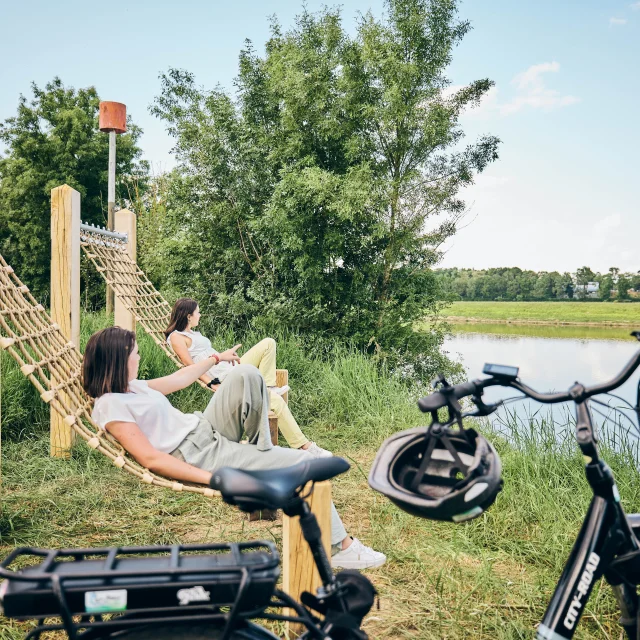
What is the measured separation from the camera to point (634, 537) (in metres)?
1.17

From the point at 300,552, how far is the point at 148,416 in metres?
0.82

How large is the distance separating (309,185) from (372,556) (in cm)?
515

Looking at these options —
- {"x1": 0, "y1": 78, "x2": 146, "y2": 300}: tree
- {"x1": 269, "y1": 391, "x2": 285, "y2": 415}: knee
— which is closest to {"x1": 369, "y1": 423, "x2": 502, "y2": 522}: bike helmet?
{"x1": 269, "y1": 391, "x2": 285, "y2": 415}: knee

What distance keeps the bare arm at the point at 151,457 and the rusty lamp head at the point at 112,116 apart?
575 centimetres

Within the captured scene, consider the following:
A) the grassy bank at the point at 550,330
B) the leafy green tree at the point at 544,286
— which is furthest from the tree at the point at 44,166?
the leafy green tree at the point at 544,286

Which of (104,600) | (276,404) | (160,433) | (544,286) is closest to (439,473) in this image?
(104,600)

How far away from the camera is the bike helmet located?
3.37 feet

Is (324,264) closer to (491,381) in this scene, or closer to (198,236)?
(198,236)

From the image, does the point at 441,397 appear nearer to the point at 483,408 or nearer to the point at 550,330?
the point at 483,408

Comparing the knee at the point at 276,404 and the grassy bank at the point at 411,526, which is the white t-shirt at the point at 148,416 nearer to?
the grassy bank at the point at 411,526

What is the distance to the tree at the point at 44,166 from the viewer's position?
646 inches

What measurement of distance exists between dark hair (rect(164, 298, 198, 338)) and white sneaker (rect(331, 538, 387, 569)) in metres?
2.16

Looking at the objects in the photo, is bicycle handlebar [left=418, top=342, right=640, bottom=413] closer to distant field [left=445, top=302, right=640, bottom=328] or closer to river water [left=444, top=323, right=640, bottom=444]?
river water [left=444, top=323, right=640, bottom=444]

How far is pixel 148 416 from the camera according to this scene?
219 centimetres
